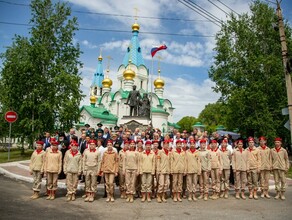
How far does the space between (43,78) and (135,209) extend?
1458 centimetres

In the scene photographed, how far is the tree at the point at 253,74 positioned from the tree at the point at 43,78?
12.4m

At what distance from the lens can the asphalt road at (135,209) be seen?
5820 mm

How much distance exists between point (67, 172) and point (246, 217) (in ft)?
16.4

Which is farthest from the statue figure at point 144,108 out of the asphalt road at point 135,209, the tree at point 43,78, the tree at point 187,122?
the tree at point 187,122

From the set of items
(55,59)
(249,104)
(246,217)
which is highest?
(55,59)

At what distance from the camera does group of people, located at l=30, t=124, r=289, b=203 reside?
7.48 meters

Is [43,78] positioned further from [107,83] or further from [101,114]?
[107,83]

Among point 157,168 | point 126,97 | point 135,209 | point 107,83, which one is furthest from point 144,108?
point 107,83

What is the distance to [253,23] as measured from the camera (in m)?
21.5

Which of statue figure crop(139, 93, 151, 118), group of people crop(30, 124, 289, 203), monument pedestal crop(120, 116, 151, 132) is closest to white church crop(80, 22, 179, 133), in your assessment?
statue figure crop(139, 93, 151, 118)

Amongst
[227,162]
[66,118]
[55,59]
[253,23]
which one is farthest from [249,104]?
[55,59]

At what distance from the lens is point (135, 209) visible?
651 centimetres

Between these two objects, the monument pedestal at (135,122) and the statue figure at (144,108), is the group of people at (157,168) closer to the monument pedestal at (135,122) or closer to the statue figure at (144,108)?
the monument pedestal at (135,122)

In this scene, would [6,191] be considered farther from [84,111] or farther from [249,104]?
[84,111]
